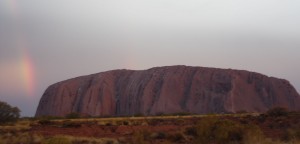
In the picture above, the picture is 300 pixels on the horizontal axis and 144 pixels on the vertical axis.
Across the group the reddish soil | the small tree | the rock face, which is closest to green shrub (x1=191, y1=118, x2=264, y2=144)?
the reddish soil

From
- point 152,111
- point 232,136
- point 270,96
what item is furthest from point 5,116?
point 270,96

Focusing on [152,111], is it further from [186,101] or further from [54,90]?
[54,90]

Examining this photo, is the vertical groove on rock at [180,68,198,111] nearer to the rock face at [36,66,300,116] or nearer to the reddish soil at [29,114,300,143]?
the rock face at [36,66,300,116]

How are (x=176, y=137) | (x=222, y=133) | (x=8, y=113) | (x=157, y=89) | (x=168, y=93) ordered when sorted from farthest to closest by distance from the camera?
(x=157, y=89)
(x=168, y=93)
(x=8, y=113)
(x=176, y=137)
(x=222, y=133)

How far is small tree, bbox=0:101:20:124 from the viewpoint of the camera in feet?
A: 176

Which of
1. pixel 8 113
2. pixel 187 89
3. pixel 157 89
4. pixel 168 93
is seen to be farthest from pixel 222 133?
pixel 157 89

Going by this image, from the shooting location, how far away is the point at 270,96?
334 feet

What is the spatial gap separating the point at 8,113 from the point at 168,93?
54.2 metres

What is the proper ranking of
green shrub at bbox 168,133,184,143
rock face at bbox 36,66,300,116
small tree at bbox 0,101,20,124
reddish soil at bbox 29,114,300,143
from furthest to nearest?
rock face at bbox 36,66,300,116 → small tree at bbox 0,101,20,124 → reddish soil at bbox 29,114,300,143 → green shrub at bbox 168,133,184,143

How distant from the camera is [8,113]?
54.6 m

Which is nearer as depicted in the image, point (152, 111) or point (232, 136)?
point (232, 136)

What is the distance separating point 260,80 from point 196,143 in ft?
284

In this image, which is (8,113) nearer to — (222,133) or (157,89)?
(222,133)

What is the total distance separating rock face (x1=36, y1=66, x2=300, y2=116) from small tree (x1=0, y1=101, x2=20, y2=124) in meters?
47.3
